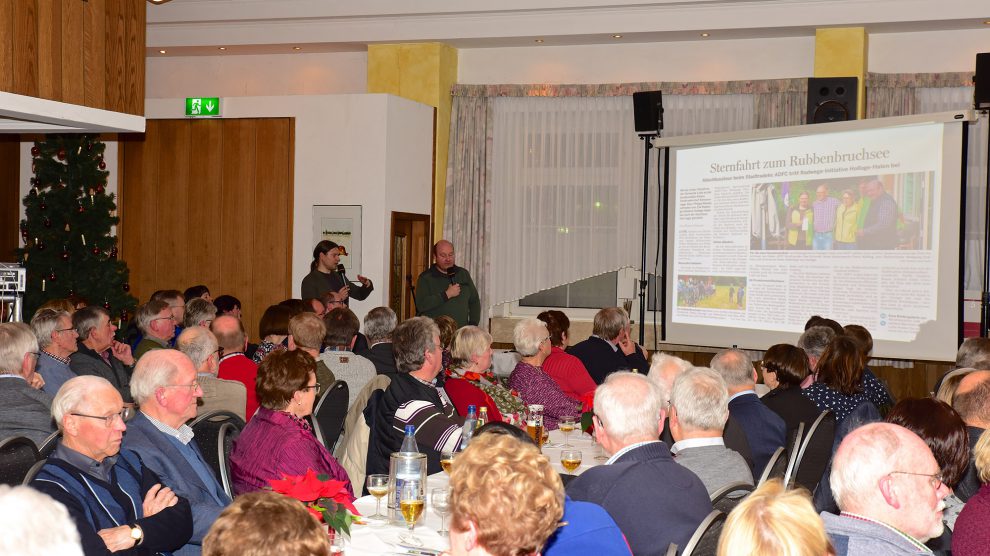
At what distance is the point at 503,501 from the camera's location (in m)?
1.98

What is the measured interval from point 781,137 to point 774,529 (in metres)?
7.16

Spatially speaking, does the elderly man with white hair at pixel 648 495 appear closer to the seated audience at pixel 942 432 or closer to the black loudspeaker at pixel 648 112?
the seated audience at pixel 942 432

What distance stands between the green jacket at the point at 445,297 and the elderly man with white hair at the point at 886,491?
662 cm

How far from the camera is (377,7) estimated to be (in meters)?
10.1

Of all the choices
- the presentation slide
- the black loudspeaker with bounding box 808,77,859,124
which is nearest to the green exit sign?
the presentation slide

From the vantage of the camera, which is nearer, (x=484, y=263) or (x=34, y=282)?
(x=34, y=282)

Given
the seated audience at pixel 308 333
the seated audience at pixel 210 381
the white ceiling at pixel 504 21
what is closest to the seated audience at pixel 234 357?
the seated audience at pixel 308 333

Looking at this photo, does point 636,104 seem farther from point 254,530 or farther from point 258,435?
point 254,530

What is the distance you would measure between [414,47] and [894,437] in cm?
870

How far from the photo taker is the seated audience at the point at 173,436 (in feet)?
10.2

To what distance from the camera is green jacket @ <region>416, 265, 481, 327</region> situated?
29.4ft

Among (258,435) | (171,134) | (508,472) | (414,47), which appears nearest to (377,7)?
(414,47)

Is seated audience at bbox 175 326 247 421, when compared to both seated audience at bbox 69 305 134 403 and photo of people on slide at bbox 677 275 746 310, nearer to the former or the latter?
seated audience at bbox 69 305 134 403

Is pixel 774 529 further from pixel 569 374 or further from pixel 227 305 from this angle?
pixel 227 305
